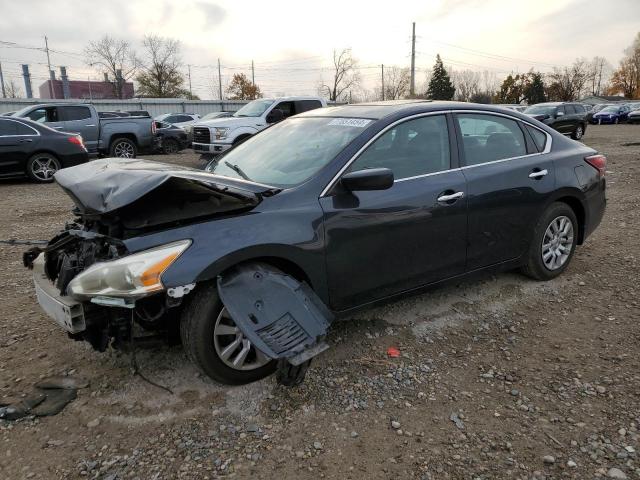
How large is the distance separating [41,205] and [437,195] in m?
7.46

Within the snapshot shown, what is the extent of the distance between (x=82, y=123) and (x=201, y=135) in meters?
3.75

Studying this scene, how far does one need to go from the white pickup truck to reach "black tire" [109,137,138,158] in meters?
2.71

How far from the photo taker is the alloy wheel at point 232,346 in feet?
9.12

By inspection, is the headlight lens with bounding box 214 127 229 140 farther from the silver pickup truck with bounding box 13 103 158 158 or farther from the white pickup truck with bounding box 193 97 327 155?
the silver pickup truck with bounding box 13 103 158 158

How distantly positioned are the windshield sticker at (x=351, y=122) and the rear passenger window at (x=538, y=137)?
1.72 m

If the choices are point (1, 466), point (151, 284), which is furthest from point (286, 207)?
point (1, 466)

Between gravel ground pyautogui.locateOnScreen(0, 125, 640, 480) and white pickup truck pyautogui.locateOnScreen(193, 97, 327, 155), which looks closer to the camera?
gravel ground pyautogui.locateOnScreen(0, 125, 640, 480)

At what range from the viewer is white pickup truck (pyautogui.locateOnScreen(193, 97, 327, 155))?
12.5 metres

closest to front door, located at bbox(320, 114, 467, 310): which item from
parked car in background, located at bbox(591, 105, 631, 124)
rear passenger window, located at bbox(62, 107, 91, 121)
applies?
Answer: rear passenger window, located at bbox(62, 107, 91, 121)

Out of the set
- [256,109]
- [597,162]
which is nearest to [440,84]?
[256,109]

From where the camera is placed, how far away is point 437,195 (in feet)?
11.4

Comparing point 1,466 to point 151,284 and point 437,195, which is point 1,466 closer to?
point 151,284

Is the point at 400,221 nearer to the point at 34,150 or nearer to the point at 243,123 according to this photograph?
the point at 34,150

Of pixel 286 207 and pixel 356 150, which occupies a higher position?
pixel 356 150
